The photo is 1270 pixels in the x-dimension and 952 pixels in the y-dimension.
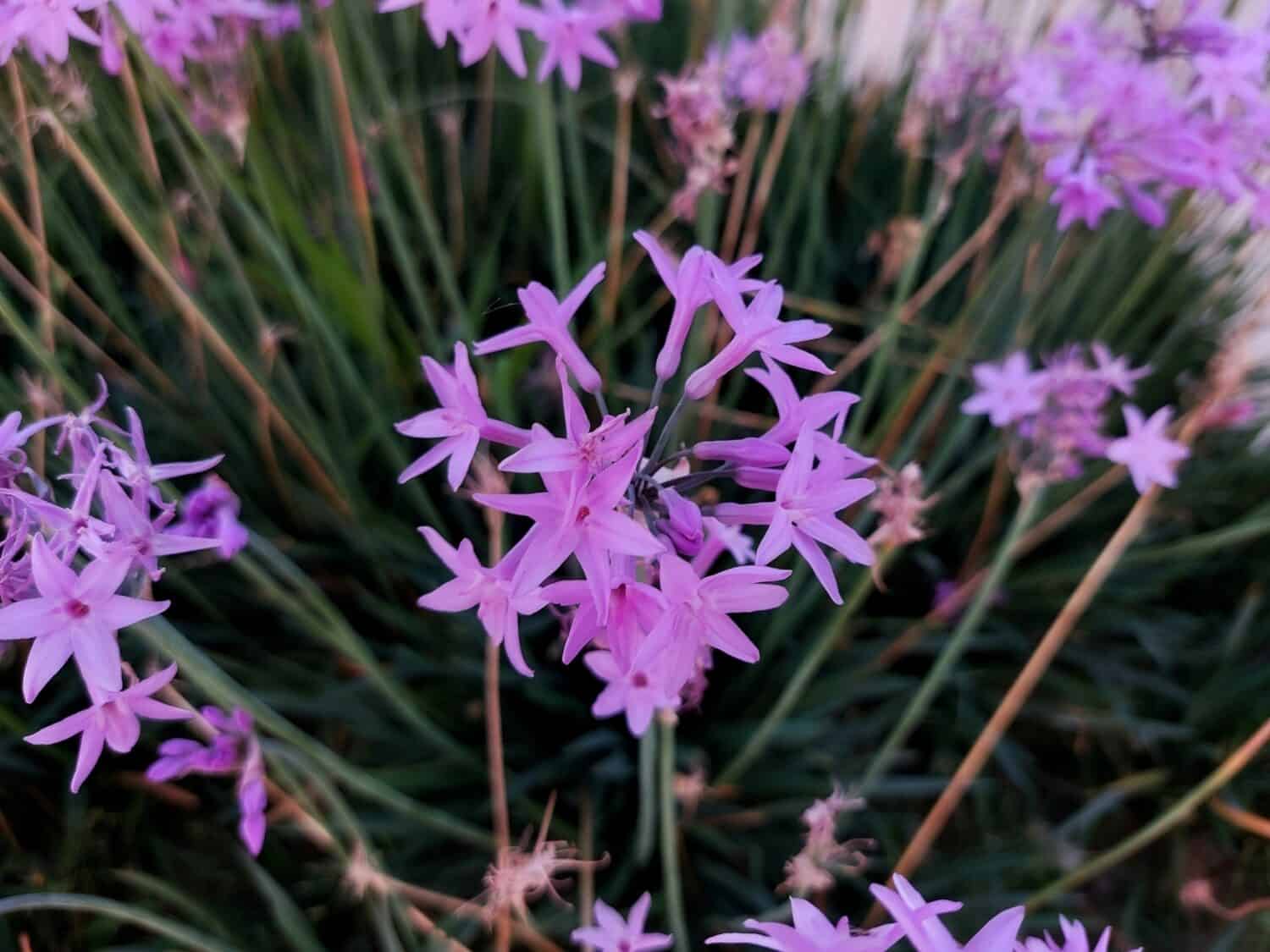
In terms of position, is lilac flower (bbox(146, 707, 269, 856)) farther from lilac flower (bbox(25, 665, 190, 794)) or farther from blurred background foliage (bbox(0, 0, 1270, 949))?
blurred background foliage (bbox(0, 0, 1270, 949))

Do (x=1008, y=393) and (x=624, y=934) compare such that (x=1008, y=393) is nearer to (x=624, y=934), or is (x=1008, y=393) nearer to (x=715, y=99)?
(x=715, y=99)

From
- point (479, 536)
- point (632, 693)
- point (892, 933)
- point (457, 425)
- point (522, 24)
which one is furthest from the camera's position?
point (479, 536)

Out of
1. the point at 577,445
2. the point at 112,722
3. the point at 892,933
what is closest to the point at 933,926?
the point at 892,933

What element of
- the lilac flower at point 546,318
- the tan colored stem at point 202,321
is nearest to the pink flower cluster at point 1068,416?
the lilac flower at point 546,318

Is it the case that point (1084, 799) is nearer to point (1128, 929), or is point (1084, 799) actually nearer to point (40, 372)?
point (1128, 929)

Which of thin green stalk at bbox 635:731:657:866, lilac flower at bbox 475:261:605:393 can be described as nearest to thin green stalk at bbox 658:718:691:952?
thin green stalk at bbox 635:731:657:866

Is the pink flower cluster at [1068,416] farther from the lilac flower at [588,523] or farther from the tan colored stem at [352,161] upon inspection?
the tan colored stem at [352,161]
